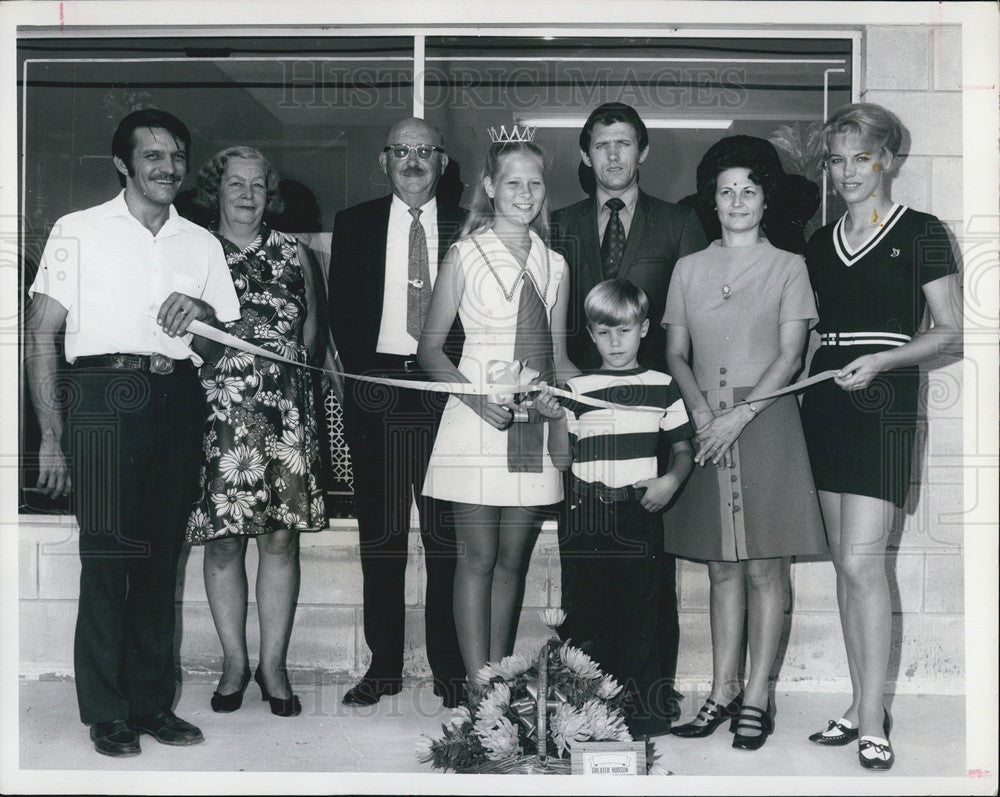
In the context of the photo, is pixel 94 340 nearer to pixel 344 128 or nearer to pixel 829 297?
pixel 344 128

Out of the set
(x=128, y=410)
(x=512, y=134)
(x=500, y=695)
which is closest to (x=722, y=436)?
(x=500, y=695)

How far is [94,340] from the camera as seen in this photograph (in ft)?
11.8

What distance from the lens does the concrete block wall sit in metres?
3.97

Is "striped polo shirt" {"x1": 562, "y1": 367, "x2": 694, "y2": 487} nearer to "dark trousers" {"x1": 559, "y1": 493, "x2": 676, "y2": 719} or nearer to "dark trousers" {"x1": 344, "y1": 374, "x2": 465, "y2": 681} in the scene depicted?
"dark trousers" {"x1": 559, "y1": 493, "x2": 676, "y2": 719}

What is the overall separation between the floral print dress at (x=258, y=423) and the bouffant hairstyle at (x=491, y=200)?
2.23 feet

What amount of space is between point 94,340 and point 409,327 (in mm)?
1060

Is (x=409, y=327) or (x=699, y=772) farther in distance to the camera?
(x=409, y=327)

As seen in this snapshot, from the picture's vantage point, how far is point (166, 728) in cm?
364

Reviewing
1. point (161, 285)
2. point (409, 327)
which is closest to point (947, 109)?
point (409, 327)

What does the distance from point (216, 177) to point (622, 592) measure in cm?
203

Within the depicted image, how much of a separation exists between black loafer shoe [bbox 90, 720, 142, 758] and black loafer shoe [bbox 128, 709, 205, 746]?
0.07m

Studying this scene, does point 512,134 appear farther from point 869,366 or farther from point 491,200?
point 869,366

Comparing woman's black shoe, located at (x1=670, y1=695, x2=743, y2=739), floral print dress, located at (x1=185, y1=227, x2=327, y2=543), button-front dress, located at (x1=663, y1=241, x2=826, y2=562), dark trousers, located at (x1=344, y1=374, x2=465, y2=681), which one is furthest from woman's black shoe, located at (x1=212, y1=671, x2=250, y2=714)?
button-front dress, located at (x1=663, y1=241, x2=826, y2=562)

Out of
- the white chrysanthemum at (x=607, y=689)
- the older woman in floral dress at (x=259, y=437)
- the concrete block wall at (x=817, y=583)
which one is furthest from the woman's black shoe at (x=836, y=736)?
the older woman in floral dress at (x=259, y=437)
